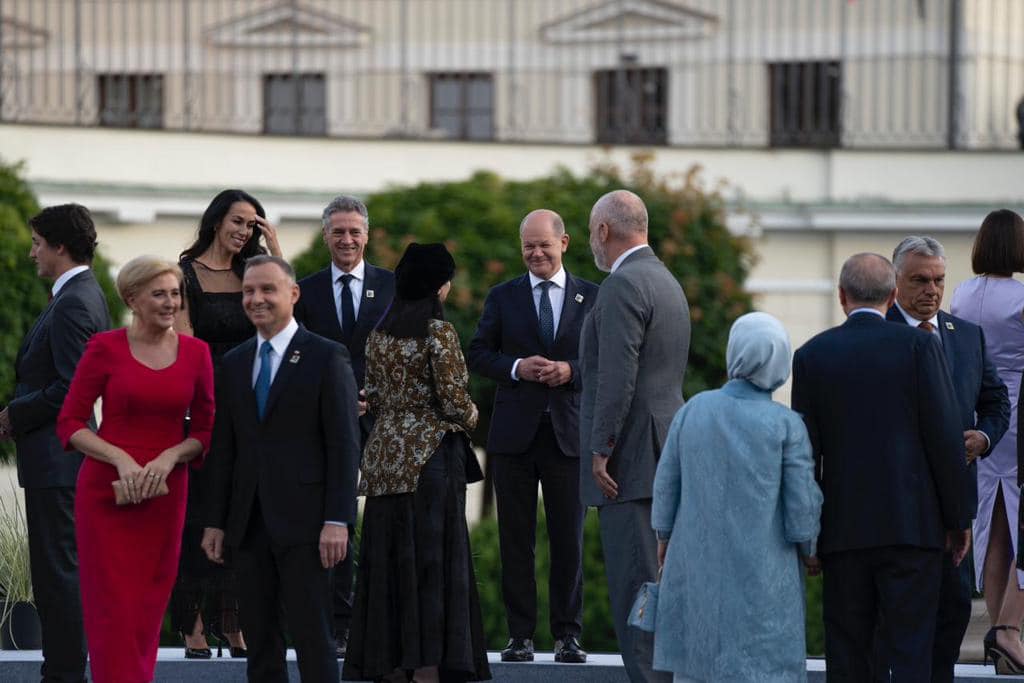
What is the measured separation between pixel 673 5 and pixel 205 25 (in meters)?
5.62

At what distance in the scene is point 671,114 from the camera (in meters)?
23.8

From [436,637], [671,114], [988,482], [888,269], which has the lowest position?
[436,637]

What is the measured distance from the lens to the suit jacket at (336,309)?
30.3 feet

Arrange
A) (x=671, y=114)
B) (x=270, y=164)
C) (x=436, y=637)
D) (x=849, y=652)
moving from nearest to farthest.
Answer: (x=849, y=652)
(x=436, y=637)
(x=270, y=164)
(x=671, y=114)

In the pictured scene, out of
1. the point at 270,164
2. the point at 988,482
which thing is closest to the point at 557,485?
the point at 988,482

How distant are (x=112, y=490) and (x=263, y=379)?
75 centimetres

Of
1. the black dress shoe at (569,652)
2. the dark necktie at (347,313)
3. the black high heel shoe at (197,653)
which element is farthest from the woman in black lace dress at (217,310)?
the black dress shoe at (569,652)

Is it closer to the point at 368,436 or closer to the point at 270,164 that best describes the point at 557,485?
the point at 368,436

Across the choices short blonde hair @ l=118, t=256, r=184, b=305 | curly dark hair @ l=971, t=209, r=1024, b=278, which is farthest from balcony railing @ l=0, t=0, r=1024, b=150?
short blonde hair @ l=118, t=256, r=184, b=305

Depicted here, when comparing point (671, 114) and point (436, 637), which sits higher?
point (671, 114)

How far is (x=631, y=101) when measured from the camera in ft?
78.6

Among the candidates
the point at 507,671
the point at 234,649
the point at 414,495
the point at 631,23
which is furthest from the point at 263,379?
the point at 631,23

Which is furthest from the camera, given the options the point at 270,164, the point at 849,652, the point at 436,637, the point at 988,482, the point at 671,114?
the point at 671,114

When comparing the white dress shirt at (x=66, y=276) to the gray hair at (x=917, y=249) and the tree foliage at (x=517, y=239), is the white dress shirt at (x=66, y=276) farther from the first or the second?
the tree foliage at (x=517, y=239)
